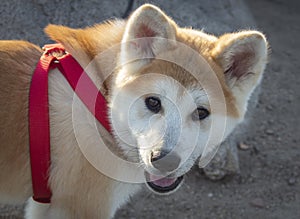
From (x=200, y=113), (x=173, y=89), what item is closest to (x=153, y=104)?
(x=173, y=89)

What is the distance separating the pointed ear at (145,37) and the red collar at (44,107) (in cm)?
25

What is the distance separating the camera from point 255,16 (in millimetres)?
7184

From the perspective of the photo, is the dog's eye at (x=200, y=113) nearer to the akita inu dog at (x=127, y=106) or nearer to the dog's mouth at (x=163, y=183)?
the akita inu dog at (x=127, y=106)

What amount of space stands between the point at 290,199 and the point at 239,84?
5.37 feet

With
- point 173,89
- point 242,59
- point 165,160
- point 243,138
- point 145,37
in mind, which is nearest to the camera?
point 165,160

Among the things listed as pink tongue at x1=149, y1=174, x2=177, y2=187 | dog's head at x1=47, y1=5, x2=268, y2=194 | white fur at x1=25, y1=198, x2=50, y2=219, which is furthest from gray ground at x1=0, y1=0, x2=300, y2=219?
dog's head at x1=47, y1=5, x2=268, y2=194

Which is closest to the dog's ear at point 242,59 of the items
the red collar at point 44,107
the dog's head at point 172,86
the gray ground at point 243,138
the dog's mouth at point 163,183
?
the dog's head at point 172,86

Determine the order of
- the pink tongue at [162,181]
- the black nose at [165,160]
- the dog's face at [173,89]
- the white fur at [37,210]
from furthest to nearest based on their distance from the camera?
the white fur at [37,210] < the pink tongue at [162,181] < the dog's face at [173,89] < the black nose at [165,160]

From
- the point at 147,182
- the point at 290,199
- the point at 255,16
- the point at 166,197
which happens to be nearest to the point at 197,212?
the point at 166,197

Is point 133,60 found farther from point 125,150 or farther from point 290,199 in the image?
point 290,199

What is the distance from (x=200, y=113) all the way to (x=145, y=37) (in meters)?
0.50

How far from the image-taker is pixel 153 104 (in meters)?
2.95

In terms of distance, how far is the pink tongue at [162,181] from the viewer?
9.99ft

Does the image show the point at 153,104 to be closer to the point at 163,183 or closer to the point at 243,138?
the point at 163,183
